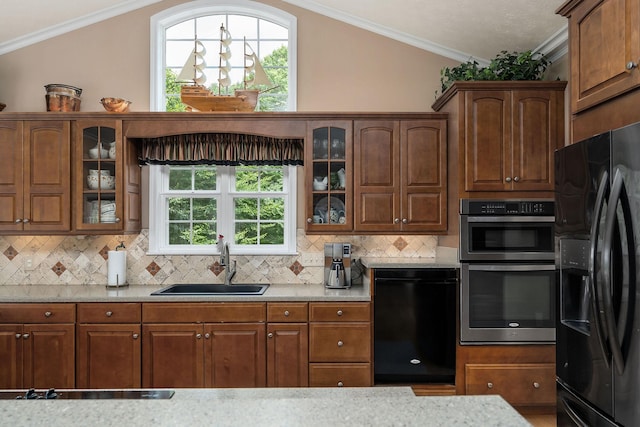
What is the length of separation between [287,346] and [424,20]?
9.06ft

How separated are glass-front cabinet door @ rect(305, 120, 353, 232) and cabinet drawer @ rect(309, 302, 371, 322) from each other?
25.1 inches

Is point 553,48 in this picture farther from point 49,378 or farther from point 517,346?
point 49,378

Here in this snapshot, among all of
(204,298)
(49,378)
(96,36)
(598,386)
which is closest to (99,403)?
(598,386)

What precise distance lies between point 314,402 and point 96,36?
13.6 ft

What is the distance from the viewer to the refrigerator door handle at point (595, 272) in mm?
1702

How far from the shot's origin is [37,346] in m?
3.40

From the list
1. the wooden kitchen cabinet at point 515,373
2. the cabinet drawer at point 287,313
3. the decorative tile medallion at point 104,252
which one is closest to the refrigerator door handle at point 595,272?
the wooden kitchen cabinet at point 515,373

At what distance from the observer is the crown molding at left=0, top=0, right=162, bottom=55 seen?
409cm

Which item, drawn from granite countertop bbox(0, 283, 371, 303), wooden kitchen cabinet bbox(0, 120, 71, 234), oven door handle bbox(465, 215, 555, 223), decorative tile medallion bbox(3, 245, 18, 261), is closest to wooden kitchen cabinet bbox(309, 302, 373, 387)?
granite countertop bbox(0, 283, 371, 303)

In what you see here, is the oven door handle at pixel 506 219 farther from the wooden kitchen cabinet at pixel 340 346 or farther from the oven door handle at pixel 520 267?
the wooden kitchen cabinet at pixel 340 346

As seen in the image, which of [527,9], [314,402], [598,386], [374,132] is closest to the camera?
[314,402]

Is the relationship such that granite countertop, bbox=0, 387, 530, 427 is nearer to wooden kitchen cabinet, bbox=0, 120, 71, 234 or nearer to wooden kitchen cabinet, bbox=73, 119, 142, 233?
wooden kitchen cabinet, bbox=73, 119, 142, 233

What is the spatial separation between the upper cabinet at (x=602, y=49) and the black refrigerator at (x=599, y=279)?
0.27m

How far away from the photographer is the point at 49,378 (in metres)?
3.39
